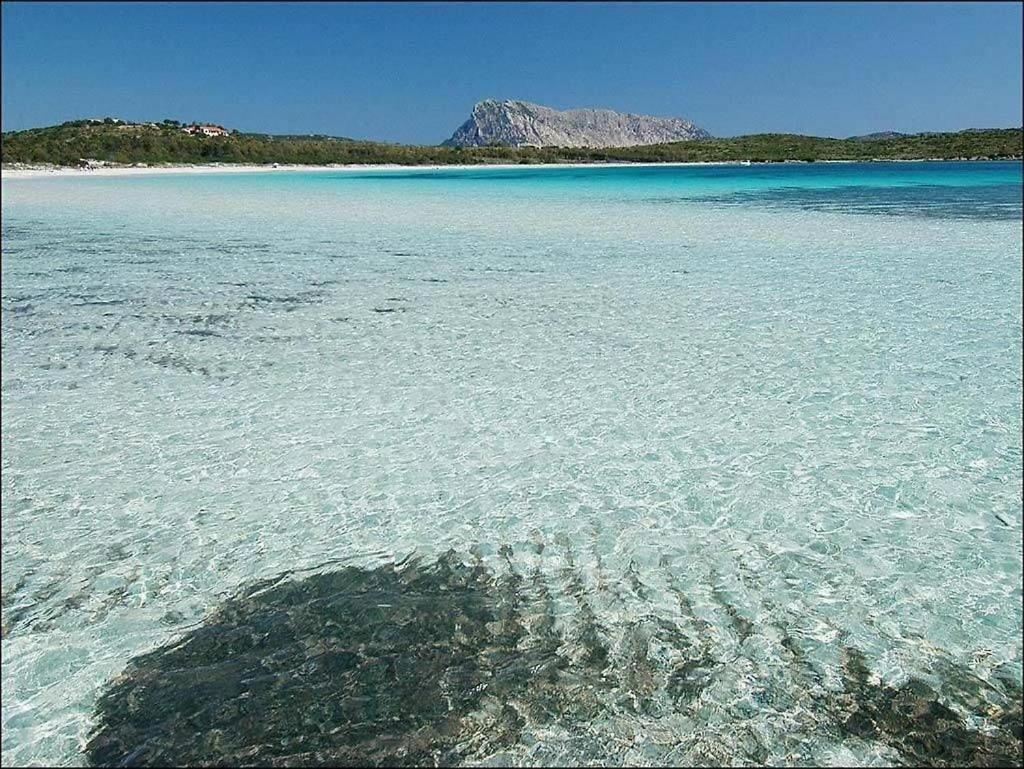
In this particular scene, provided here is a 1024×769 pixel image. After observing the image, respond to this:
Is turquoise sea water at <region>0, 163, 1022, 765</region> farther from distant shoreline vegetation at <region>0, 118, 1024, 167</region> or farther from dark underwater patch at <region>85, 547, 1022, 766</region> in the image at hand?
distant shoreline vegetation at <region>0, 118, 1024, 167</region>

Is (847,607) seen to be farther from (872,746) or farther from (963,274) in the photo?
(963,274)

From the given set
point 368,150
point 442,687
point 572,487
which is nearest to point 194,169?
point 368,150

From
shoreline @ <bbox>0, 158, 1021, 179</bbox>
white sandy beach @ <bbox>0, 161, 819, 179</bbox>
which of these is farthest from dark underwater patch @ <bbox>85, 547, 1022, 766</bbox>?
white sandy beach @ <bbox>0, 161, 819, 179</bbox>

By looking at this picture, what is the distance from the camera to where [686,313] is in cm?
948

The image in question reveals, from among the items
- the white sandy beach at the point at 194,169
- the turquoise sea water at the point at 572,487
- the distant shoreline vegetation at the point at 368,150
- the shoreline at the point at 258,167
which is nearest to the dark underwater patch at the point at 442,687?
the turquoise sea water at the point at 572,487

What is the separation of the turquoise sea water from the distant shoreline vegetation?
5820 cm

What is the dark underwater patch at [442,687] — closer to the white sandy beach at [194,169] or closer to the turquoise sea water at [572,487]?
the turquoise sea water at [572,487]

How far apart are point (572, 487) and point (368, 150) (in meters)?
89.4

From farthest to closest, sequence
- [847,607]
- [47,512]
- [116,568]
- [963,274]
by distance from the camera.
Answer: [963,274]
[47,512]
[116,568]
[847,607]

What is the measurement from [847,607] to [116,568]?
3.71 m

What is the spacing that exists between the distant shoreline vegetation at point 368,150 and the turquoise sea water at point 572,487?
191ft

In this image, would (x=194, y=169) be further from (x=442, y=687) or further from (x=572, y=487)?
(x=442, y=687)

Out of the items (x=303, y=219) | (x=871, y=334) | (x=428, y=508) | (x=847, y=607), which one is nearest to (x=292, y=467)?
(x=428, y=508)

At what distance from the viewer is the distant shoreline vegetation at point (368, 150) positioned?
64.7 meters
